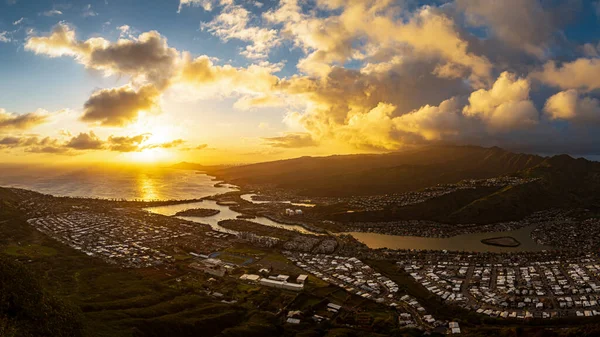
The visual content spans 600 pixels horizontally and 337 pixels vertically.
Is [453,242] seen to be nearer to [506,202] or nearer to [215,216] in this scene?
[506,202]

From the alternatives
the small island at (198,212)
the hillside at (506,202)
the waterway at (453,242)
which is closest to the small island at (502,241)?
the waterway at (453,242)

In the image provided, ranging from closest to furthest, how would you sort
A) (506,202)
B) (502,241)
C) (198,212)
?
(502,241)
(506,202)
(198,212)

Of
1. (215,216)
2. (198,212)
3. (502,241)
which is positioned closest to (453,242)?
(502,241)

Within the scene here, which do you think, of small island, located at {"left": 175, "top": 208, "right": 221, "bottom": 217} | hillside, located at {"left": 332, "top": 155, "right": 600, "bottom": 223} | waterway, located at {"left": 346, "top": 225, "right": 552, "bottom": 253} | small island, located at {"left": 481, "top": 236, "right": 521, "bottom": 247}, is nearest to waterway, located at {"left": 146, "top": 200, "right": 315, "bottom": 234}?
small island, located at {"left": 175, "top": 208, "right": 221, "bottom": 217}

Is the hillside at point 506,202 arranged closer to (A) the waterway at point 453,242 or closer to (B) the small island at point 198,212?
(A) the waterway at point 453,242

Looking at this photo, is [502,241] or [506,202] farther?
[506,202]
